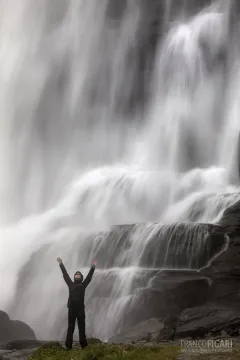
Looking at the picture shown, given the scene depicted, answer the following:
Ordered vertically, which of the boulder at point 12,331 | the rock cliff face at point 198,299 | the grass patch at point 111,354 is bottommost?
the boulder at point 12,331

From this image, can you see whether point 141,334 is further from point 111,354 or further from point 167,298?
point 111,354

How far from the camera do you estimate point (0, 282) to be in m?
45.5

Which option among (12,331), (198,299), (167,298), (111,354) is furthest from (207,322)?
(12,331)

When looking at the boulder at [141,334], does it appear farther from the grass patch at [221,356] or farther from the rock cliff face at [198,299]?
the grass patch at [221,356]

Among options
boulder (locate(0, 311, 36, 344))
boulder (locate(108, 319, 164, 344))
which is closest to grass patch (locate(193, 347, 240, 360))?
boulder (locate(108, 319, 164, 344))

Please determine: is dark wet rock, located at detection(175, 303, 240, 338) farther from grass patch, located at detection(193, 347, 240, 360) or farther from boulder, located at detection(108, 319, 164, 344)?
grass patch, located at detection(193, 347, 240, 360)

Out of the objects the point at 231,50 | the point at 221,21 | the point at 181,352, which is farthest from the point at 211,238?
A: the point at 221,21

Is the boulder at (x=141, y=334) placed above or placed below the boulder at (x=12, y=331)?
above

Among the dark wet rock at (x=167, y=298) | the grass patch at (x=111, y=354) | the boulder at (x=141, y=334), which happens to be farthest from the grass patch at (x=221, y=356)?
the dark wet rock at (x=167, y=298)

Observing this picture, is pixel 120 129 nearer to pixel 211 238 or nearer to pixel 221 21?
pixel 221 21

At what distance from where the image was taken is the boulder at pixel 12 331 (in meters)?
26.9

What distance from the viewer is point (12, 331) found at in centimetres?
2739

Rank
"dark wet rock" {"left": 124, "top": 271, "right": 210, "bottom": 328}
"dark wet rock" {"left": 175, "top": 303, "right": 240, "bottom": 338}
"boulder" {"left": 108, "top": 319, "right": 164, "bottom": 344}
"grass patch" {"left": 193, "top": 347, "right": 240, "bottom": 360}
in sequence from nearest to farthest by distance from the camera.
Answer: "grass patch" {"left": 193, "top": 347, "right": 240, "bottom": 360}
"dark wet rock" {"left": 175, "top": 303, "right": 240, "bottom": 338}
"boulder" {"left": 108, "top": 319, "right": 164, "bottom": 344}
"dark wet rock" {"left": 124, "top": 271, "right": 210, "bottom": 328}

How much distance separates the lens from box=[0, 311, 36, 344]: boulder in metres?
26.9
